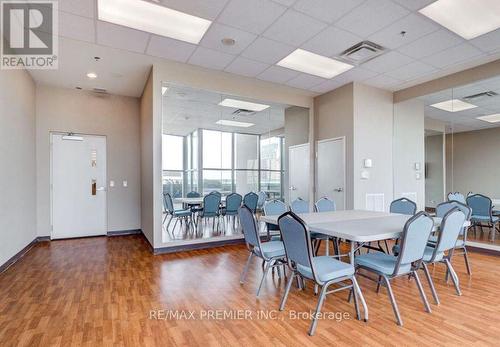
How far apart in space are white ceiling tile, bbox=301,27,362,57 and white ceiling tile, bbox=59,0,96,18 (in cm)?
273

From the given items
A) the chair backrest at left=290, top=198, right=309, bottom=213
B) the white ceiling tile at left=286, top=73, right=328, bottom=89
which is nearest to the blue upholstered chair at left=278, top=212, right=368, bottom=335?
the chair backrest at left=290, top=198, right=309, bottom=213

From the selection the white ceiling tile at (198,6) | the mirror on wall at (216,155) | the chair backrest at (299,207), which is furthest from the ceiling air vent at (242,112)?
the white ceiling tile at (198,6)

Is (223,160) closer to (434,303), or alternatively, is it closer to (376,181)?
(376,181)

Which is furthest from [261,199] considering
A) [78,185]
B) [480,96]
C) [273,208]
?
[480,96]

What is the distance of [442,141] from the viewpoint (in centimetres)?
573

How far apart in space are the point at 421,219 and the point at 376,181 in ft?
11.8

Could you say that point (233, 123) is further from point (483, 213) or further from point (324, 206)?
point (483, 213)

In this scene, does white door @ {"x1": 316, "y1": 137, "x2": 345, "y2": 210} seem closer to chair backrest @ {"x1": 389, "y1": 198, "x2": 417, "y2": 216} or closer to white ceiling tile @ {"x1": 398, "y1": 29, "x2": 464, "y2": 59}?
chair backrest @ {"x1": 389, "y1": 198, "x2": 417, "y2": 216}

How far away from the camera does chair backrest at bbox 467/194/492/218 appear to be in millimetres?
4594

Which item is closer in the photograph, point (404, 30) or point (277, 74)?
point (404, 30)

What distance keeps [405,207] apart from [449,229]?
164cm

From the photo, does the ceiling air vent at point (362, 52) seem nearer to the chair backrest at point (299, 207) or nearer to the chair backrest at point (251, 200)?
the chair backrest at point (299, 207)

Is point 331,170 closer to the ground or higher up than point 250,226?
higher up

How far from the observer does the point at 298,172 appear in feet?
21.4
